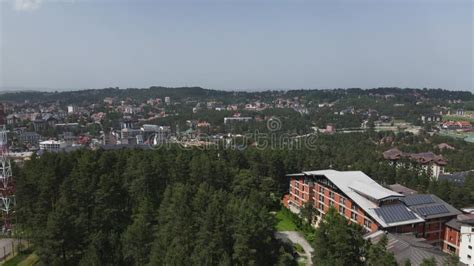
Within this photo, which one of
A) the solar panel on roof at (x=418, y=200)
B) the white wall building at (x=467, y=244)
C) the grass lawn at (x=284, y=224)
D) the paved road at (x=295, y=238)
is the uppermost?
the solar panel on roof at (x=418, y=200)

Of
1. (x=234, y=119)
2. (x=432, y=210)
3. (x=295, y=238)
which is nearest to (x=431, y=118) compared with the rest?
(x=234, y=119)

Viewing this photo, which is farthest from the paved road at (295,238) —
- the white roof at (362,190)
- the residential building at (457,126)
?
the residential building at (457,126)

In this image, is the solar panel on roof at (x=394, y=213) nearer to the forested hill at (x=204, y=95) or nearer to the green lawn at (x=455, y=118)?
the green lawn at (x=455, y=118)

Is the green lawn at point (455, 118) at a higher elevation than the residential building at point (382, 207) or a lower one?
higher

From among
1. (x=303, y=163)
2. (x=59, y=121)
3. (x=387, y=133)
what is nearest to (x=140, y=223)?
(x=303, y=163)

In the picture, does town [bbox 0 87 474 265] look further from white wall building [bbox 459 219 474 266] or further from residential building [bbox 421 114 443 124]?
residential building [bbox 421 114 443 124]

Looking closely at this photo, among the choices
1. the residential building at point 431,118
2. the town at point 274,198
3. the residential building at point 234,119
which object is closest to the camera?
the town at point 274,198

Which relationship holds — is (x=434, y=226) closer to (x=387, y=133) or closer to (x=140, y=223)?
(x=140, y=223)
